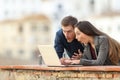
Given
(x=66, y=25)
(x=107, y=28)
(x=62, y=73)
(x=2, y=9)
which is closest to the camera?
(x=62, y=73)

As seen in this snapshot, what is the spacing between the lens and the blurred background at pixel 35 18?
84.6 metres

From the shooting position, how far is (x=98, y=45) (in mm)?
9188

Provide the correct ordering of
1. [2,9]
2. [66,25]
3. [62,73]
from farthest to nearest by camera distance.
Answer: [2,9] → [66,25] → [62,73]

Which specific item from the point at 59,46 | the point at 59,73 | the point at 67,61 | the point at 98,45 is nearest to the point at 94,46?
the point at 98,45

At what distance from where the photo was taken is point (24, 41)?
9412 cm

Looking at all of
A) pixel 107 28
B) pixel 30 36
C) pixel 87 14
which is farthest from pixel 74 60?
pixel 30 36

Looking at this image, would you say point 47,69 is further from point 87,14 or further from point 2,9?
point 2,9

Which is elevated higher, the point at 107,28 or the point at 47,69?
the point at 47,69

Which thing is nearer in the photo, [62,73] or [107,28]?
[62,73]

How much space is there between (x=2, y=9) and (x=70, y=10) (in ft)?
56.6

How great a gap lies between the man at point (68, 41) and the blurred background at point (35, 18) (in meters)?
68.0

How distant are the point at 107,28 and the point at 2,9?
28752 mm

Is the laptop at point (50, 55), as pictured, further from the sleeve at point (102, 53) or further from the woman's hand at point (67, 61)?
the sleeve at point (102, 53)

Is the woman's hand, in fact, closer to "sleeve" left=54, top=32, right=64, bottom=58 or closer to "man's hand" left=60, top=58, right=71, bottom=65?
"man's hand" left=60, top=58, right=71, bottom=65
